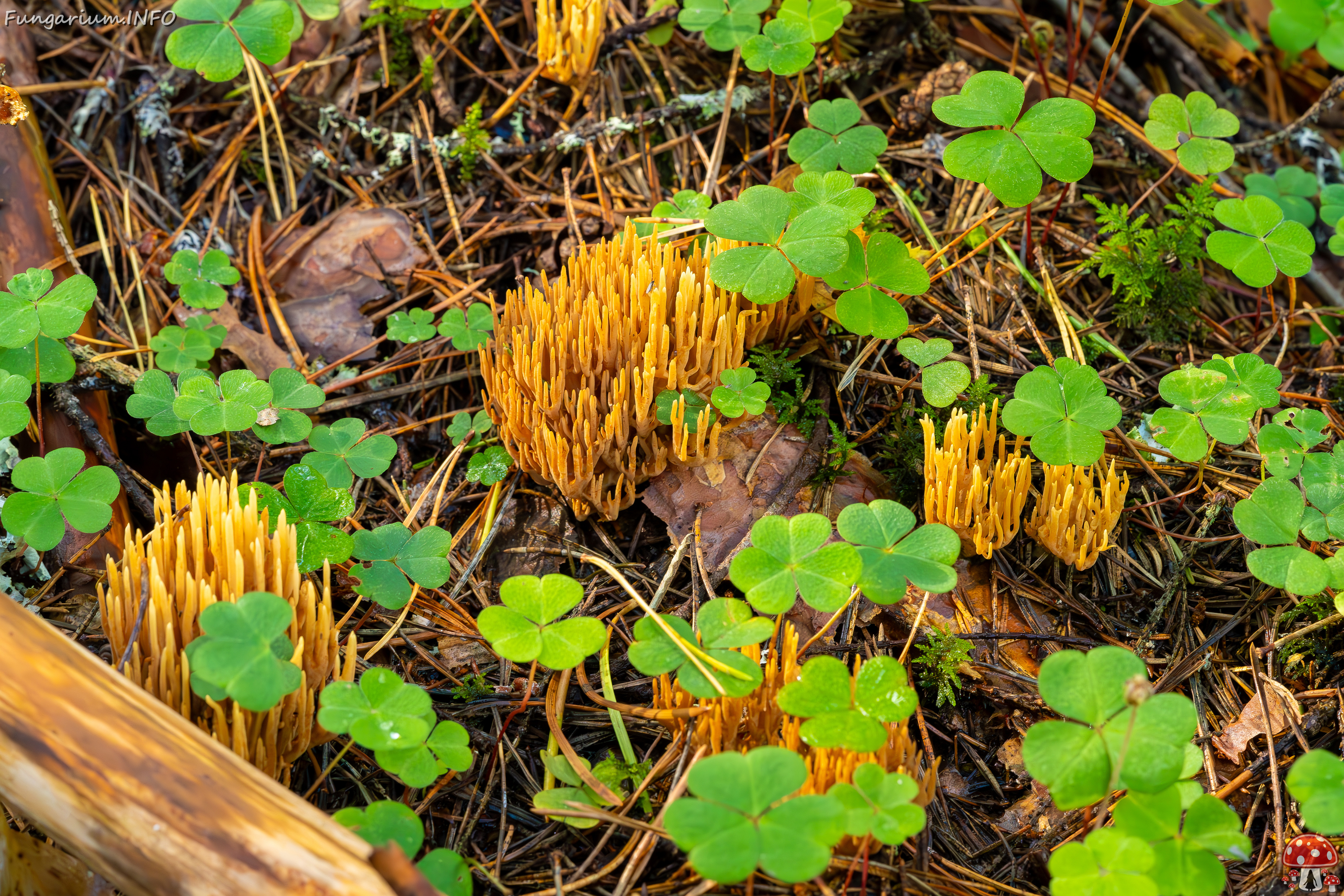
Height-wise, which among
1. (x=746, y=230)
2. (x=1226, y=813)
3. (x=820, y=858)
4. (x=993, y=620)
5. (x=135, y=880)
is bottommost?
(x=993, y=620)

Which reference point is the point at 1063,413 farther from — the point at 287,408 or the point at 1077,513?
the point at 287,408

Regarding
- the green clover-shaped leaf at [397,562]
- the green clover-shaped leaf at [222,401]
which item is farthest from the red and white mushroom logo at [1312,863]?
the green clover-shaped leaf at [222,401]

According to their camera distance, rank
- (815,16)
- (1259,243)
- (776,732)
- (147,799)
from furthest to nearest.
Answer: (815,16)
(1259,243)
(776,732)
(147,799)

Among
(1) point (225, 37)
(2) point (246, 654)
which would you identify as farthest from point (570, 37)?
(2) point (246, 654)

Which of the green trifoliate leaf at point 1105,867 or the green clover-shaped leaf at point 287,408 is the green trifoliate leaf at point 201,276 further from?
the green trifoliate leaf at point 1105,867

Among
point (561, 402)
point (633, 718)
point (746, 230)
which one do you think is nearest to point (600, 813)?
point (633, 718)

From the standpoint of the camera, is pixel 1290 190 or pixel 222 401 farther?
pixel 1290 190

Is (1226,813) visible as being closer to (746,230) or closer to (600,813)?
(600,813)
